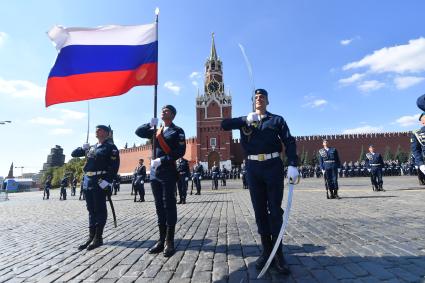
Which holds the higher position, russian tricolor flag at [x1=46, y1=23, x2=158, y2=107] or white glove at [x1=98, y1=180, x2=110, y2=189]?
russian tricolor flag at [x1=46, y1=23, x2=158, y2=107]

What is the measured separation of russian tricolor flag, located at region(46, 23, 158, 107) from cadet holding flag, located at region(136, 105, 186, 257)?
112cm

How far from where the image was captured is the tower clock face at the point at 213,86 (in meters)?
72.8

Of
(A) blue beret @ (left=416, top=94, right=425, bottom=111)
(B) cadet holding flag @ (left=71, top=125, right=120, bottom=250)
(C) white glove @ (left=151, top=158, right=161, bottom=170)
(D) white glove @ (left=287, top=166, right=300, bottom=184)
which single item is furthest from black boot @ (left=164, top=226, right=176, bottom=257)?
(A) blue beret @ (left=416, top=94, right=425, bottom=111)

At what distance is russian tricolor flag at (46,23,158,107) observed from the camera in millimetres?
5637

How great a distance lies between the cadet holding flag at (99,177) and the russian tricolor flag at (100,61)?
2.38 feet

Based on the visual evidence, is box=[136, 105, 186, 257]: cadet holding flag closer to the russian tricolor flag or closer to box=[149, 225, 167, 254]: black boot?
box=[149, 225, 167, 254]: black boot

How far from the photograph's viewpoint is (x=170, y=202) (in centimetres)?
462

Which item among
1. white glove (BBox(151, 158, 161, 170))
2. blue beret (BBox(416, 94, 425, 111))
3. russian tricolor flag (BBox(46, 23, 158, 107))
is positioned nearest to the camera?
white glove (BBox(151, 158, 161, 170))

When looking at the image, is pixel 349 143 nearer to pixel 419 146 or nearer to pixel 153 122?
pixel 419 146

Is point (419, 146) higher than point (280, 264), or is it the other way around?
point (419, 146)

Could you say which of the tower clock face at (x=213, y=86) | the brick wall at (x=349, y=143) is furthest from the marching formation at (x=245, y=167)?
the tower clock face at (x=213, y=86)

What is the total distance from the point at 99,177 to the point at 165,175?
1339 mm

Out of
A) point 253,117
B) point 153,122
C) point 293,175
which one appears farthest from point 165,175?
point 293,175

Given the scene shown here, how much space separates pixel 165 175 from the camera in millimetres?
4660
